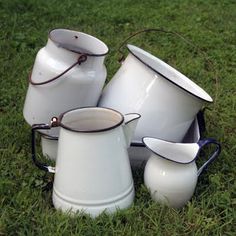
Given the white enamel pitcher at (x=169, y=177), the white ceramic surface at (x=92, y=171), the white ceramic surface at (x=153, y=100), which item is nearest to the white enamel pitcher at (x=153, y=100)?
the white ceramic surface at (x=153, y=100)

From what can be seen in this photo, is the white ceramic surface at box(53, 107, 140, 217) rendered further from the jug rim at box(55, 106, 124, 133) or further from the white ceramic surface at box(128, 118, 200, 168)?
the white ceramic surface at box(128, 118, 200, 168)

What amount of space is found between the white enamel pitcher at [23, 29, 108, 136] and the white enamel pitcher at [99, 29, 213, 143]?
0.30ft

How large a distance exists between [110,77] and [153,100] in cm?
115

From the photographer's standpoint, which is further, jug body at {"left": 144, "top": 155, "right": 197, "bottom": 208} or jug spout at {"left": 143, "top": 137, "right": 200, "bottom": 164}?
jug spout at {"left": 143, "top": 137, "right": 200, "bottom": 164}

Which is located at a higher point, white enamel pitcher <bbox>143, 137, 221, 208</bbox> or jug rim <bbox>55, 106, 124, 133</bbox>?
jug rim <bbox>55, 106, 124, 133</bbox>

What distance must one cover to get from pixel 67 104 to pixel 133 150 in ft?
0.99

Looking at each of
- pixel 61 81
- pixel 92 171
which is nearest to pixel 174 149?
pixel 92 171

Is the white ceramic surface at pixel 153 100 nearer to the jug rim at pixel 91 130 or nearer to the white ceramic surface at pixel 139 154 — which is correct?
the white ceramic surface at pixel 139 154

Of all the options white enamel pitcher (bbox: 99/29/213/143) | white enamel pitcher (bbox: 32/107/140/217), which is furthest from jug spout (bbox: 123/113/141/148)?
white enamel pitcher (bbox: 99/29/213/143)

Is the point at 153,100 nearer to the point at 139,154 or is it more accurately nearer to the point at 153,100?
the point at 153,100

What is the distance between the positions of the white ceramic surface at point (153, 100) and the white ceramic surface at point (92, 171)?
226mm

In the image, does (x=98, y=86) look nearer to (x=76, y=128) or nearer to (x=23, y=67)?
(x=76, y=128)

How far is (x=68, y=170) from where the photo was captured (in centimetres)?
185

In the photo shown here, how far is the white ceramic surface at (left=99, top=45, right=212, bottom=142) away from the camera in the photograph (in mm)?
2082
